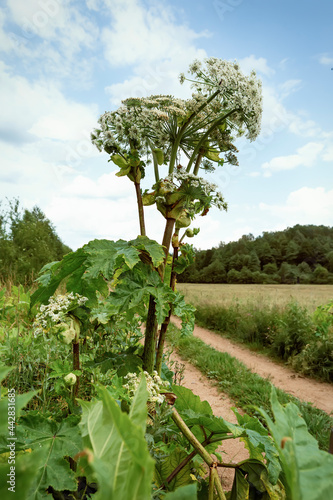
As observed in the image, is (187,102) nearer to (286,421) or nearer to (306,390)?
(286,421)

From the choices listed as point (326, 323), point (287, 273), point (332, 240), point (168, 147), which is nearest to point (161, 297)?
point (168, 147)

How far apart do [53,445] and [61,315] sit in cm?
45

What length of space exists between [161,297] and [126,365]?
16.6 inches

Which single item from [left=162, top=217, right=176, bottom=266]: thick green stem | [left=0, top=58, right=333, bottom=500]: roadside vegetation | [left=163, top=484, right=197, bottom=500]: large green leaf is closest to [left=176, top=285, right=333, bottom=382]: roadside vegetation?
[left=0, top=58, right=333, bottom=500]: roadside vegetation

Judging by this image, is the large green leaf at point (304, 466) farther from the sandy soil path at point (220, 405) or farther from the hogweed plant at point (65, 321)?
the sandy soil path at point (220, 405)

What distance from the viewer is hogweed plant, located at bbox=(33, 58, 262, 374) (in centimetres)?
139

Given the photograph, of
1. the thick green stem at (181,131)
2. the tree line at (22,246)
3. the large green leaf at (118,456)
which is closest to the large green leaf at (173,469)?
the large green leaf at (118,456)

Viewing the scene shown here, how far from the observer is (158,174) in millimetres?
1669

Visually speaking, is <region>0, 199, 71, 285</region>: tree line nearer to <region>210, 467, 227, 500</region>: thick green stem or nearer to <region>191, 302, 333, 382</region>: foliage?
<region>191, 302, 333, 382</region>: foliage

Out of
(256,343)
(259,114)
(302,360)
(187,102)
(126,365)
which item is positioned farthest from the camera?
(256,343)

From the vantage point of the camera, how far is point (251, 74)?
1.78m

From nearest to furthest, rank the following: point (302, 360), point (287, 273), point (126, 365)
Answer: point (126, 365) < point (302, 360) < point (287, 273)

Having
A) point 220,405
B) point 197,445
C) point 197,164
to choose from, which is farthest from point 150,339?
point 220,405

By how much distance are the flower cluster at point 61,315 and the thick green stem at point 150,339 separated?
12.3 inches
